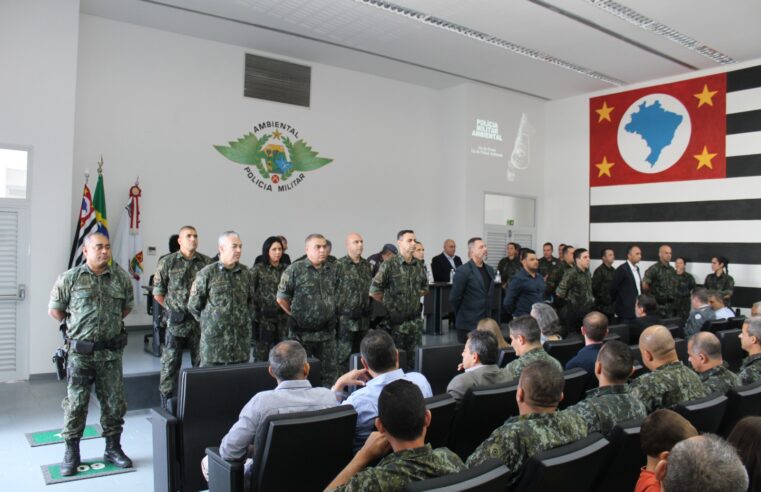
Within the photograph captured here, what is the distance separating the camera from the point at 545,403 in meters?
2.12

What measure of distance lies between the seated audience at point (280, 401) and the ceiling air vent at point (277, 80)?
7.31m

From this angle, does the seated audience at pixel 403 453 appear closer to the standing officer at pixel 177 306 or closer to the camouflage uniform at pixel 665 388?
the camouflage uniform at pixel 665 388

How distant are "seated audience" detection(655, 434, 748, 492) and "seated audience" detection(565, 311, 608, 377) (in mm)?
2317

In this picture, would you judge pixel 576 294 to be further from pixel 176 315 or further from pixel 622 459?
pixel 622 459

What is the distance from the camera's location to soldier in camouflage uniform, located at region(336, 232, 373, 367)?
545cm

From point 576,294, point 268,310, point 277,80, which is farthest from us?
point 277,80

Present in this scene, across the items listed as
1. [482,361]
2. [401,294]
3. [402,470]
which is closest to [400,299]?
[401,294]

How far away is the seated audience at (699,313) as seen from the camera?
6.43 m

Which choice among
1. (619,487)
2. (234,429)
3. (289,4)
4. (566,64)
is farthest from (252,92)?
(619,487)

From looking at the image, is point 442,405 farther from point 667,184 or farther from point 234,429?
point 667,184

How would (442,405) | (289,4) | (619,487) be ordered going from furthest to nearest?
(289,4) → (442,405) → (619,487)

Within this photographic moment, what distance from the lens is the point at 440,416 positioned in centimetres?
247

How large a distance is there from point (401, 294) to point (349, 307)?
0.50 metres

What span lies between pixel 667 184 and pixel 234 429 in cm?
1000
